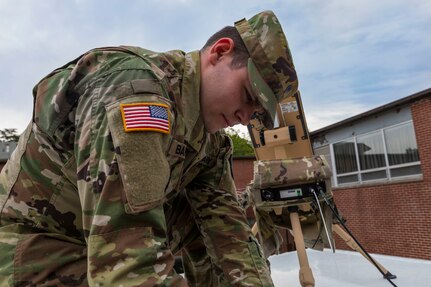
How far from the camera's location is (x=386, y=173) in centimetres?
954

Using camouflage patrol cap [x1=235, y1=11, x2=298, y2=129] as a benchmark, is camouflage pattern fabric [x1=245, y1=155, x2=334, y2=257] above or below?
below

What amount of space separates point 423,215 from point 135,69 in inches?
350

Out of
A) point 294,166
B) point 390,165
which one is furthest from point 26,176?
point 390,165

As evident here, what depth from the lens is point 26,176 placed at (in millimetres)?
1126

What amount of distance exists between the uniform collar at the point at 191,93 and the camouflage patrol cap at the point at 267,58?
170 millimetres

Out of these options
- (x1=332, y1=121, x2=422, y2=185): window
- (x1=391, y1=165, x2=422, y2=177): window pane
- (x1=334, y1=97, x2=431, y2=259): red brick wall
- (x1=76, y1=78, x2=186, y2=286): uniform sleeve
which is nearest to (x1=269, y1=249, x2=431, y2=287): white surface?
(x1=76, y1=78, x2=186, y2=286): uniform sleeve

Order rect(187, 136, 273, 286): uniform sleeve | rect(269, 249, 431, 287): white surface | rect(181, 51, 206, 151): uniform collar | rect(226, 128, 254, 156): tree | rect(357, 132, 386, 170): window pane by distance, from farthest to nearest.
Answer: rect(226, 128, 254, 156): tree
rect(357, 132, 386, 170): window pane
rect(269, 249, 431, 287): white surface
rect(187, 136, 273, 286): uniform sleeve
rect(181, 51, 206, 151): uniform collar

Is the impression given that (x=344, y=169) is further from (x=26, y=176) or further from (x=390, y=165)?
(x=26, y=176)

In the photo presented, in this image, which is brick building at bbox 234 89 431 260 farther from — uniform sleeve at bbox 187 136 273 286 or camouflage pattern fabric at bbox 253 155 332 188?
uniform sleeve at bbox 187 136 273 286

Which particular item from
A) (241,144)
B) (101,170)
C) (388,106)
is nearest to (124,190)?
(101,170)

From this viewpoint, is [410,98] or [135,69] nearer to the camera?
[135,69]

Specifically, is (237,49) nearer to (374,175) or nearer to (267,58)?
(267,58)

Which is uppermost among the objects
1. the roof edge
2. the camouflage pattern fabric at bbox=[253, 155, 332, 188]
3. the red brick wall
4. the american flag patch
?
the roof edge

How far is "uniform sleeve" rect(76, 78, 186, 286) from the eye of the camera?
2.79 feet
